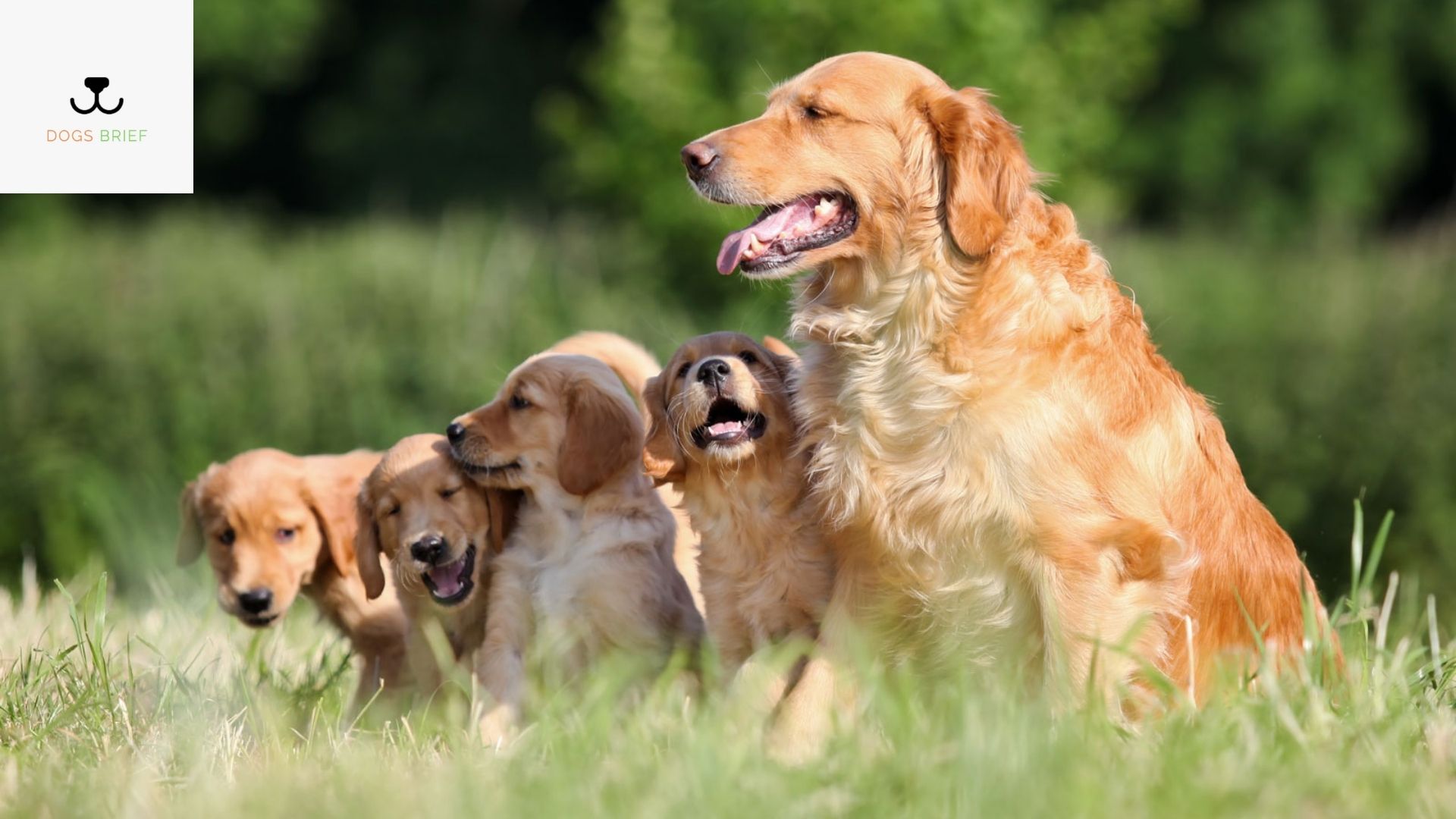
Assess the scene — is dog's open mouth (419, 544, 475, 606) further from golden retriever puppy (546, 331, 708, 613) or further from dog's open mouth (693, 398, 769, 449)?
dog's open mouth (693, 398, 769, 449)

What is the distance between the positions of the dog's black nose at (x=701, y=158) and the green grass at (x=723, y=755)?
1386 millimetres

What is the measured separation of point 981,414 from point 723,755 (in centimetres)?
119

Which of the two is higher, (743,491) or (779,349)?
(779,349)

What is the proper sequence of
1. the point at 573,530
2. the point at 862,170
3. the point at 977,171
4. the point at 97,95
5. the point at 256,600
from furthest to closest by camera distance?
the point at 97,95
the point at 256,600
the point at 573,530
the point at 862,170
the point at 977,171

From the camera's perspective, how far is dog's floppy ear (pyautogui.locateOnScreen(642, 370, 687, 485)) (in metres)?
4.65

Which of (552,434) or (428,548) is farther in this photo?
(552,434)

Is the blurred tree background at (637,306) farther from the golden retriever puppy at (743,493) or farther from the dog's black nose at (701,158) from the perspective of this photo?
the dog's black nose at (701,158)

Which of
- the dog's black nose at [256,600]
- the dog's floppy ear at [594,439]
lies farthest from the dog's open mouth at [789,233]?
the dog's black nose at [256,600]

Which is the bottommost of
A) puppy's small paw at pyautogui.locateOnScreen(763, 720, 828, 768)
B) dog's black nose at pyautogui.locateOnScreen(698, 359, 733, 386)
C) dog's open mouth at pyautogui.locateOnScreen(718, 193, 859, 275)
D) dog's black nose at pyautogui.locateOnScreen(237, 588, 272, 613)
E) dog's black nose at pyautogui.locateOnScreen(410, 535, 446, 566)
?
dog's black nose at pyautogui.locateOnScreen(237, 588, 272, 613)

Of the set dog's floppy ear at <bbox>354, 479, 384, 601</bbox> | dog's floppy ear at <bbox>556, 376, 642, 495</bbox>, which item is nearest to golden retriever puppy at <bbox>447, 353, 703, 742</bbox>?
dog's floppy ear at <bbox>556, 376, 642, 495</bbox>

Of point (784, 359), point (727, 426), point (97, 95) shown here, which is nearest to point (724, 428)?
point (727, 426)

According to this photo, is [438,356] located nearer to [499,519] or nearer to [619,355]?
[619,355]

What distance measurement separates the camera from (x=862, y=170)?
428 centimetres

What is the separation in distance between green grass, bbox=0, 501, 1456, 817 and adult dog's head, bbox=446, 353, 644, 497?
0.69 metres
